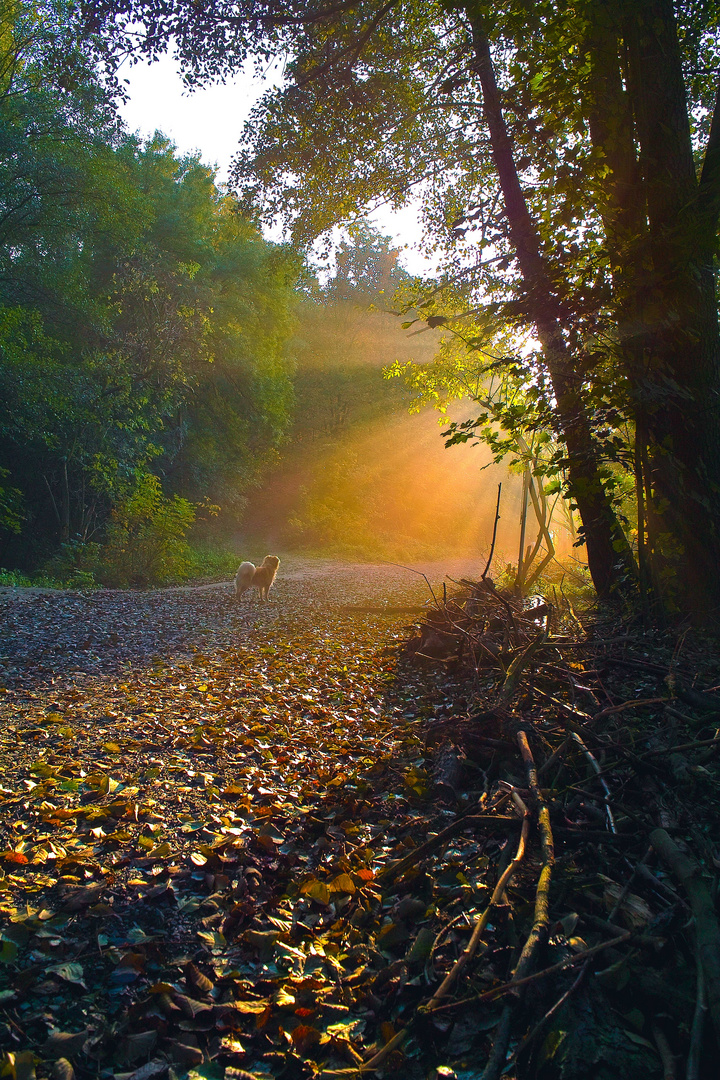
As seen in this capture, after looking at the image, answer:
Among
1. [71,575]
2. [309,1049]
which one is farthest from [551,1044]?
[71,575]

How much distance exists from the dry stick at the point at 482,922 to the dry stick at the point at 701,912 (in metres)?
Result: 0.51

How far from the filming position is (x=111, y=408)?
17.1 meters

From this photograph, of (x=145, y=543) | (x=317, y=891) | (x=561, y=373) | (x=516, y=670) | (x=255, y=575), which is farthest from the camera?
(x=145, y=543)

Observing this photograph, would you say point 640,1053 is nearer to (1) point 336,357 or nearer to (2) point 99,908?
(2) point 99,908

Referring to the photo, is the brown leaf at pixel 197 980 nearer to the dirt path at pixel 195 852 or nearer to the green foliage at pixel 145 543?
the dirt path at pixel 195 852

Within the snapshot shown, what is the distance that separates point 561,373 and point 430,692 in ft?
11.1

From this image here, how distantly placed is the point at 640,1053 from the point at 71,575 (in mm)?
15109

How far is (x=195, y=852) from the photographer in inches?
110

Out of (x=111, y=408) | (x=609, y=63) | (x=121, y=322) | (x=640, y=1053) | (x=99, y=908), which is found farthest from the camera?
(x=121, y=322)

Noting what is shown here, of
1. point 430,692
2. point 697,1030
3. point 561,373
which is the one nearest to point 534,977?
point 697,1030

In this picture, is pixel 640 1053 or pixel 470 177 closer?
pixel 640 1053

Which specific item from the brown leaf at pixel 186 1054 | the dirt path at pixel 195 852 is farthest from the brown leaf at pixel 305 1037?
the brown leaf at pixel 186 1054

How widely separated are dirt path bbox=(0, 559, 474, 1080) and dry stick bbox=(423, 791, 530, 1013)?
10.8 inches

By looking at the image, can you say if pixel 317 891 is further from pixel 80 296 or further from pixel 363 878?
pixel 80 296
